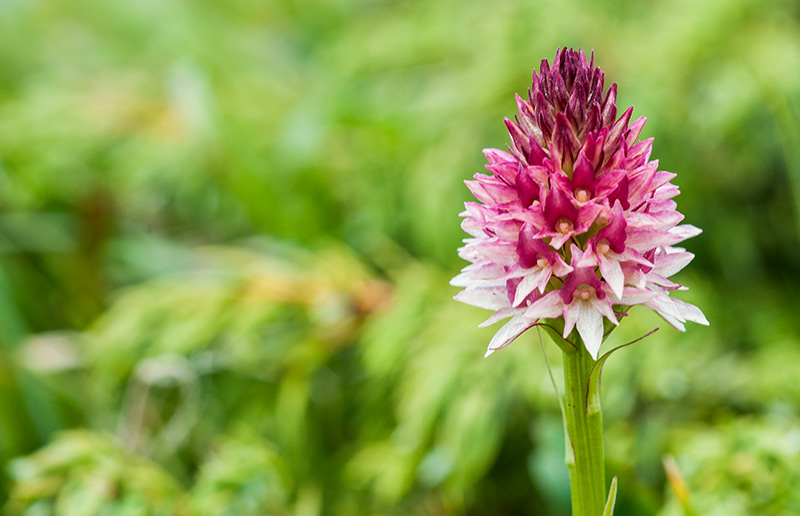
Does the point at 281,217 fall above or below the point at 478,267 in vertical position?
above

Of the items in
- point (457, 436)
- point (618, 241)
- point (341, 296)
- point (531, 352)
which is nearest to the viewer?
point (618, 241)

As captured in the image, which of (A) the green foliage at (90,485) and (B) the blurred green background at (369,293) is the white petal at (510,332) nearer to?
(B) the blurred green background at (369,293)

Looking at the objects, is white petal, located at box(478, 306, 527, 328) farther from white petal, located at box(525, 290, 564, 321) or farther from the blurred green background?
the blurred green background

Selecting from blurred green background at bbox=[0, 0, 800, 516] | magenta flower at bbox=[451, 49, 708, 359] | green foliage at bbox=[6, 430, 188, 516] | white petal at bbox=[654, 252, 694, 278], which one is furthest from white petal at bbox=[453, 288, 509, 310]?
green foliage at bbox=[6, 430, 188, 516]

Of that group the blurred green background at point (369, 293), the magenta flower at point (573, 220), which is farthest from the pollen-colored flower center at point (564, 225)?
the blurred green background at point (369, 293)

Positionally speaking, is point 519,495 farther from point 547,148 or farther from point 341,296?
point 547,148

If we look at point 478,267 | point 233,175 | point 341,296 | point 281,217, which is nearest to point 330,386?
point 341,296

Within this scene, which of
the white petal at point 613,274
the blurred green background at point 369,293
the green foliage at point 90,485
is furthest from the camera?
the blurred green background at point 369,293

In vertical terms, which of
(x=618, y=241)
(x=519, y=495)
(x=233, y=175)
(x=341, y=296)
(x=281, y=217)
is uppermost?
(x=233, y=175)

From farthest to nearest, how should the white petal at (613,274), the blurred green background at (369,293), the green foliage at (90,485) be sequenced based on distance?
the blurred green background at (369,293), the green foliage at (90,485), the white petal at (613,274)
